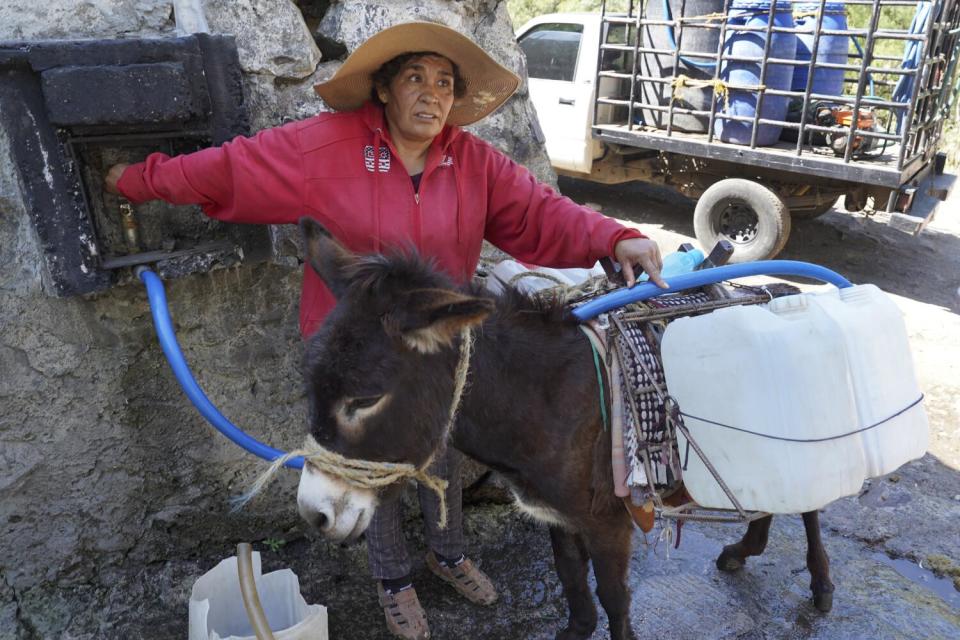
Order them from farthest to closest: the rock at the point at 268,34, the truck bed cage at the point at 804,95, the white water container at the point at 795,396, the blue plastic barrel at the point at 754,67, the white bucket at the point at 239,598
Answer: the blue plastic barrel at the point at 754,67 → the truck bed cage at the point at 804,95 → the rock at the point at 268,34 → the white bucket at the point at 239,598 → the white water container at the point at 795,396

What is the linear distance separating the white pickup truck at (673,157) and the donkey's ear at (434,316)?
5308 millimetres

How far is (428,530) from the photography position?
9.50 ft

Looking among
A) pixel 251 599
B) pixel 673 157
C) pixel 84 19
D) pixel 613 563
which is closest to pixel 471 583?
pixel 613 563

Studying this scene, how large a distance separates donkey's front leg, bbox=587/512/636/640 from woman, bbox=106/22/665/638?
820 millimetres

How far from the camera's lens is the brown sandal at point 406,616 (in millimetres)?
2613

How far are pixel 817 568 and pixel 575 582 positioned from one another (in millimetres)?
1024

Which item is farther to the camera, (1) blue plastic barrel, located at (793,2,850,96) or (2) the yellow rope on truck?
(2) the yellow rope on truck

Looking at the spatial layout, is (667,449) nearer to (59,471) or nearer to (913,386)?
(913,386)

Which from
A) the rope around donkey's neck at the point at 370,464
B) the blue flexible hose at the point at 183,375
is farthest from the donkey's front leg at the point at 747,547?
the blue flexible hose at the point at 183,375

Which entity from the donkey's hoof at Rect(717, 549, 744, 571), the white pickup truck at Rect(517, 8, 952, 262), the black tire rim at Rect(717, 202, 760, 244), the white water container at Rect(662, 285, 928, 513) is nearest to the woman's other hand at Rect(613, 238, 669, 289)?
the white water container at Rect(662, 285, 928, 513)

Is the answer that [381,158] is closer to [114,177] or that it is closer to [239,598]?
[114,177]

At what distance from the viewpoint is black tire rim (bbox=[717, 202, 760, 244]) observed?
6.82 meters

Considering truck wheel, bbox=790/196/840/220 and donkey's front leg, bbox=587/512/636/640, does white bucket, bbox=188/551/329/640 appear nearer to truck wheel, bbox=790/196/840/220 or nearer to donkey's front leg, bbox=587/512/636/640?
donkey's front leg, bbox=587/512/636/640

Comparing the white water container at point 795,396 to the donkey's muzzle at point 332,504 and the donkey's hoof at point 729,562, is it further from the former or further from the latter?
the donkey's hoof at point 729,562
